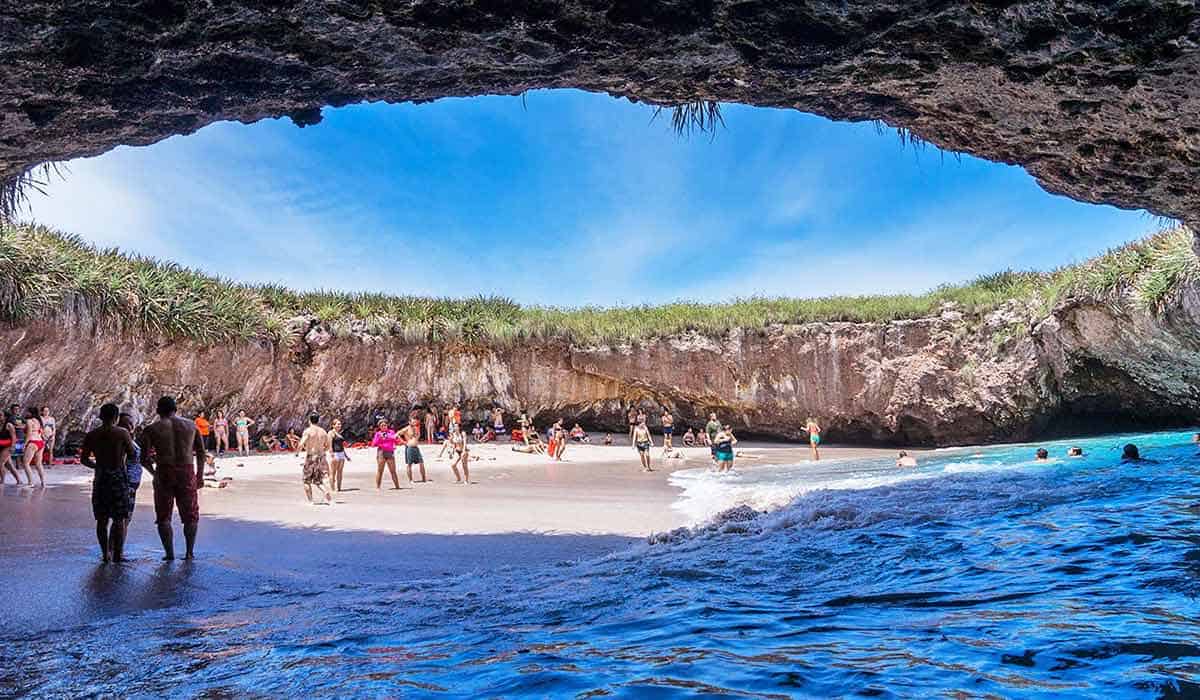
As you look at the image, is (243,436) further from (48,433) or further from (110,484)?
(110,484)

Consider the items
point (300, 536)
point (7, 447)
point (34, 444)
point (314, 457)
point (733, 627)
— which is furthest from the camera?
point (34, 444)

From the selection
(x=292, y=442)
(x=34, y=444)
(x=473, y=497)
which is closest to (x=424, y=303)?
(x=292, y=442)

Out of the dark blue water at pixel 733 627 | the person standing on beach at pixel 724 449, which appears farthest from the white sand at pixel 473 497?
the dark blue water at pixel 733 627

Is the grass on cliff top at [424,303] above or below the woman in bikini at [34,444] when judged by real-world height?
above

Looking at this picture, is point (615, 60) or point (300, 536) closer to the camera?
point (615, 60)

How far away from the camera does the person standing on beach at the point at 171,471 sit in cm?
774

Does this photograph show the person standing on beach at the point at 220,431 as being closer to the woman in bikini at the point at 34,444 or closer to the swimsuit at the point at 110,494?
the woman in bikini at the point at 34,444

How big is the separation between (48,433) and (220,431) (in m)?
5.02

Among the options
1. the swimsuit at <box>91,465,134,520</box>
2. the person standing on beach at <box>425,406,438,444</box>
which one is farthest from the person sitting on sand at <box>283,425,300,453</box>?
the swimsuit at <box>91,465,134,520</box>

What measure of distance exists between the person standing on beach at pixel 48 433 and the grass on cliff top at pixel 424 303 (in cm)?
215

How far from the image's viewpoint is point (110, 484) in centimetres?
757

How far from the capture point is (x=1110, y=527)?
7574 mm

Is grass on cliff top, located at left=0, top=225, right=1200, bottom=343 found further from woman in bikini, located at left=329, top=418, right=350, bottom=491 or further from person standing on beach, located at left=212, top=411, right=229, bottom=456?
woman in bikini, located at left=329, top=418, right=350, bottom=491

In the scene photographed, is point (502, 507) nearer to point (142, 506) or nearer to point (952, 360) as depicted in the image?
point (142, 506)
